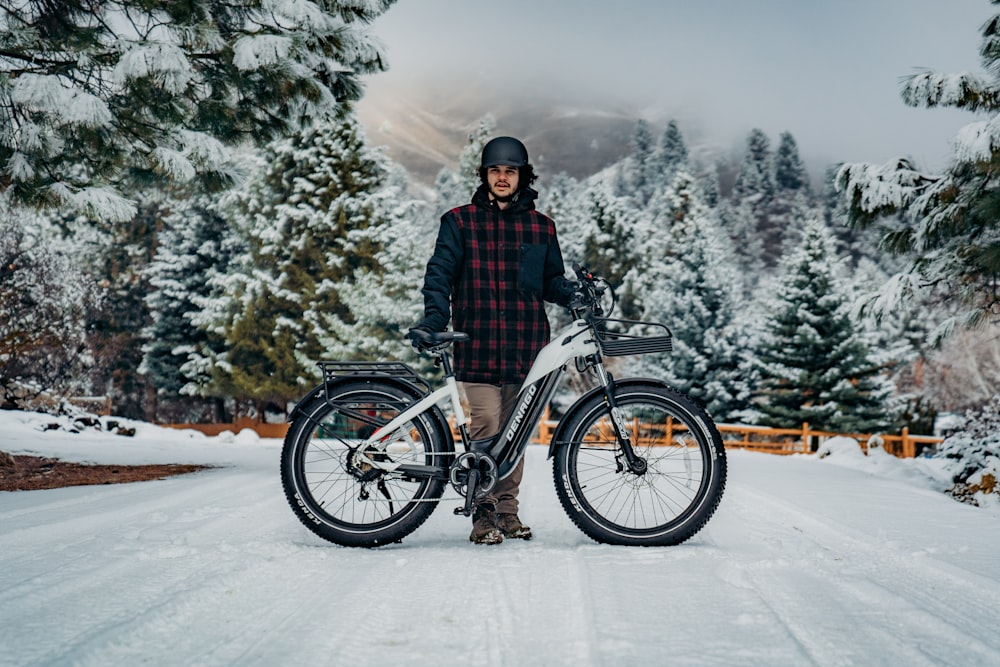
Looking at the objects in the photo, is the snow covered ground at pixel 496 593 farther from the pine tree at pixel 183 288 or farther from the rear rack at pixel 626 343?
the pine tree at pixel 183 288

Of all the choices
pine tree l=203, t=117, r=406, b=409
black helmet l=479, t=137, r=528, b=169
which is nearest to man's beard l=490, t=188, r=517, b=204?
black helmet l=479, t=137, r=528, b=169

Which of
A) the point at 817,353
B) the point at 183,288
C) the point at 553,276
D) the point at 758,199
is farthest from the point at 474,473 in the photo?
the point at 758,199

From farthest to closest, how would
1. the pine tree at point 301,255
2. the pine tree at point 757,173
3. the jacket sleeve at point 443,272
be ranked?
the pine tree at point 757,173, the pine tree at point 301,255, the jacket sleeve at point 443,272

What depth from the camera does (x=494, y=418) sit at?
3.95 meters

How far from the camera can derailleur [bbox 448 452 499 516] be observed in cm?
363

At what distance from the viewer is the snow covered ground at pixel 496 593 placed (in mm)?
2090

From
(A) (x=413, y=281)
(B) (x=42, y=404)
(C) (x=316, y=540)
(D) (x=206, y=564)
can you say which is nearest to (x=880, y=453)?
(C) (x=316, y=540)

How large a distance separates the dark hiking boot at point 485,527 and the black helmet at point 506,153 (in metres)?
1.75

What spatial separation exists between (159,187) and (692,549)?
7.01 metres

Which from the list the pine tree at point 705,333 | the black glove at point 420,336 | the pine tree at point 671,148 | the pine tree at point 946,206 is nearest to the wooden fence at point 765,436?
the pine tree at point 705,333

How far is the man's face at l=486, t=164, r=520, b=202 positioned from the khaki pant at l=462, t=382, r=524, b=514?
1.01m

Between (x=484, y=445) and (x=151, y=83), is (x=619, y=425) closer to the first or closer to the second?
(x=484, y=445)

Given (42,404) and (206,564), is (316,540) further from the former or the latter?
(42,404)

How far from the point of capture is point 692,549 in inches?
135
